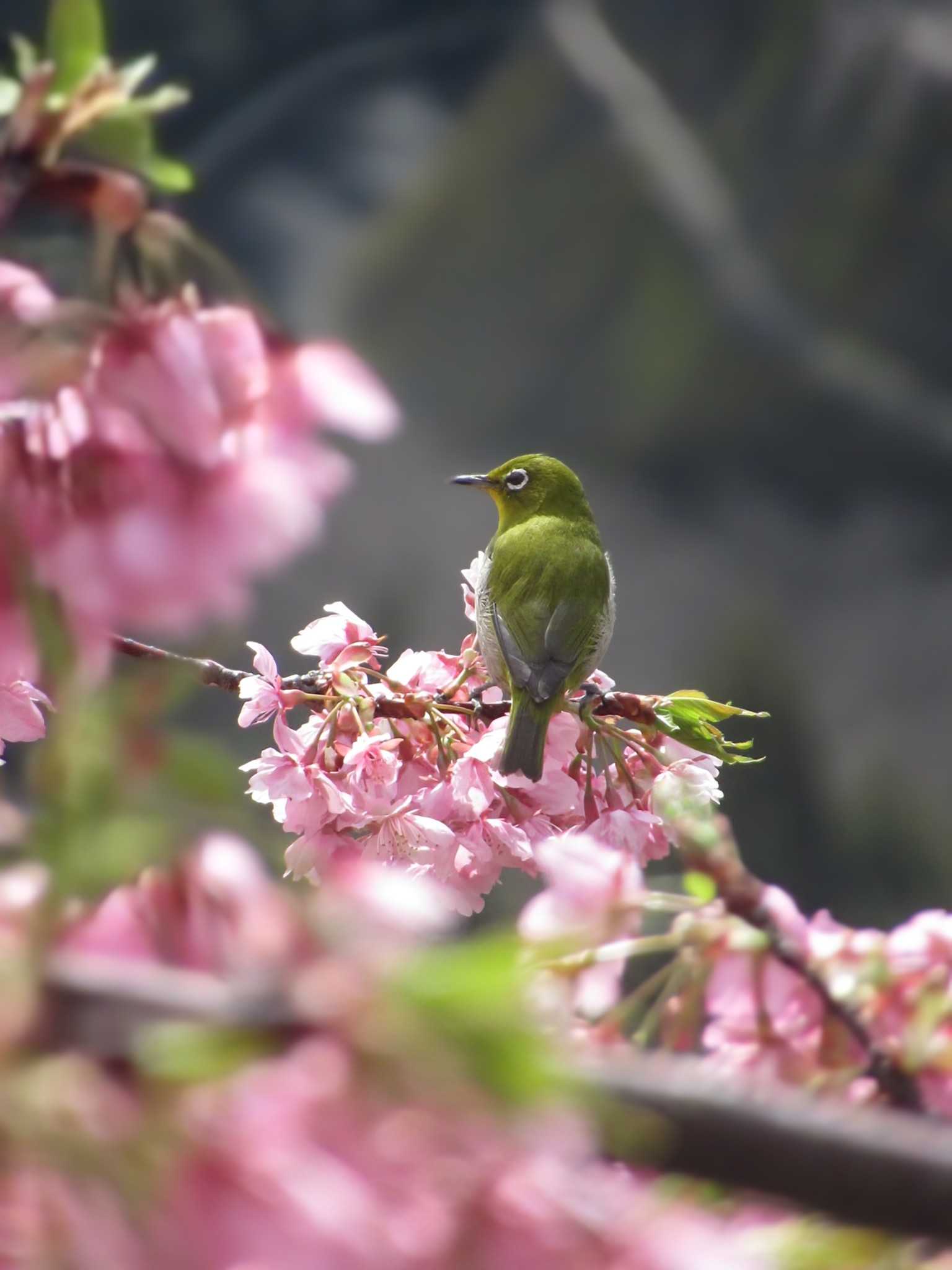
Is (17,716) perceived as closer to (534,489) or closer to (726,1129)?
(726,1129)

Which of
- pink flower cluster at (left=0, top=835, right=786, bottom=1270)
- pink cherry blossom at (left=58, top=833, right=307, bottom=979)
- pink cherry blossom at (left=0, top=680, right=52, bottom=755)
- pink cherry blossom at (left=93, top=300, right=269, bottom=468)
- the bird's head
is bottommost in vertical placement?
pink flower cluster at (left=0, top=835, right=786, bottom=1270)

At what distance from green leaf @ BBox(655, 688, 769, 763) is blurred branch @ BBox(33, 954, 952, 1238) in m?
0.47

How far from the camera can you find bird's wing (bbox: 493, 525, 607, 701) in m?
0.80

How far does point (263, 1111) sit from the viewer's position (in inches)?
6.6

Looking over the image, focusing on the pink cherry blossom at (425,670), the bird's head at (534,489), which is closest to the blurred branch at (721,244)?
the bird's head at (534,489)

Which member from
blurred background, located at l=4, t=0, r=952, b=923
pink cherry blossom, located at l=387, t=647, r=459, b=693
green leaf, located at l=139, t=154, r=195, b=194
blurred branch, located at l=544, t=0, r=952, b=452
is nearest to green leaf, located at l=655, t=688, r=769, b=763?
pink cherry blossom, located at l=387, t=647, r=459, b=693

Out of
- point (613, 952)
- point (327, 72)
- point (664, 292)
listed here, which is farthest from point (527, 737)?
point (327, 72)

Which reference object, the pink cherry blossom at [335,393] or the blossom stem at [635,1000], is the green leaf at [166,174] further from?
the blossom stem at [635,1000]

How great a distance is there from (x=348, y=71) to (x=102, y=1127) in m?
4.10

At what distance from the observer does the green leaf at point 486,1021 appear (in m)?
0.16

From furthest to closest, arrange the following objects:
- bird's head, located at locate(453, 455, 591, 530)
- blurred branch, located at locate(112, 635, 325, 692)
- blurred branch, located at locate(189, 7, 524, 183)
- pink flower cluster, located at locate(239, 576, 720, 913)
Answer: blurred branch, located at locate(189, 7, 524, 183) → bird's head, located at locate(453, 455, 591, 530) → pink flower cluster, located at locate(239, 576, 720, 913) → blurred branch, located at locate(112, 635, 325, 692)

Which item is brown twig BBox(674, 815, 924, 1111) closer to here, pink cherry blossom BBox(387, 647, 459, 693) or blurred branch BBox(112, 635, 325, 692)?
blurred branch BBox(112, 635, 325, 692)

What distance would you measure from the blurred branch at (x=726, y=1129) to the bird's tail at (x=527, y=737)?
0.49 meters

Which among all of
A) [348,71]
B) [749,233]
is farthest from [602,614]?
[348,71]
